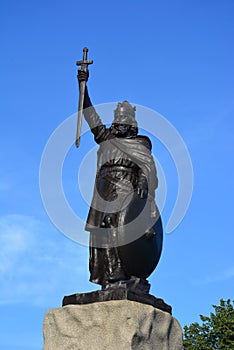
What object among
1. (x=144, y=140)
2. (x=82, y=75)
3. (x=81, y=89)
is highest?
(x=82, y=75)

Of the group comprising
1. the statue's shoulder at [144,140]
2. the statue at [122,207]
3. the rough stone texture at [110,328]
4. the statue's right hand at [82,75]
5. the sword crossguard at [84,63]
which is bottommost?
the rough stone texture at [110,328]

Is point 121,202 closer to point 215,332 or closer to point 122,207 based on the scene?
point 122,207

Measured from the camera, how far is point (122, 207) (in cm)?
818

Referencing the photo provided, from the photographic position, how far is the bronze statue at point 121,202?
805 cm

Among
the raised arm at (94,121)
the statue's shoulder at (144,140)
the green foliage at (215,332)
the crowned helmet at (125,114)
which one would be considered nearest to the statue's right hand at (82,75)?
the raised arm at (94,121)

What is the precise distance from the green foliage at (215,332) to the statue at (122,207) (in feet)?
61.8

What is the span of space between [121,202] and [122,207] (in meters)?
0.10

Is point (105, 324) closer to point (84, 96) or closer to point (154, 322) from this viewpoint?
point (154, 322)

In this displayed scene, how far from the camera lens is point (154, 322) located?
7.60 m

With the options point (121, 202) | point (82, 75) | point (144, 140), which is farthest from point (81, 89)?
point (121, 202)

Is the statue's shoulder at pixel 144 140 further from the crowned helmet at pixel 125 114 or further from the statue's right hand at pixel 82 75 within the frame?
the statue's right hand at pixel 82 75

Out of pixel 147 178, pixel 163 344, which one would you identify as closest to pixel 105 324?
pixel 163 344

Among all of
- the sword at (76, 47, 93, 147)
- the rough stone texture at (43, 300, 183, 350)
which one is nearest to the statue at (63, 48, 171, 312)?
the sword at (76, 47, 93, 147)

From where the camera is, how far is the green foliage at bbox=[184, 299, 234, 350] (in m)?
26.5
